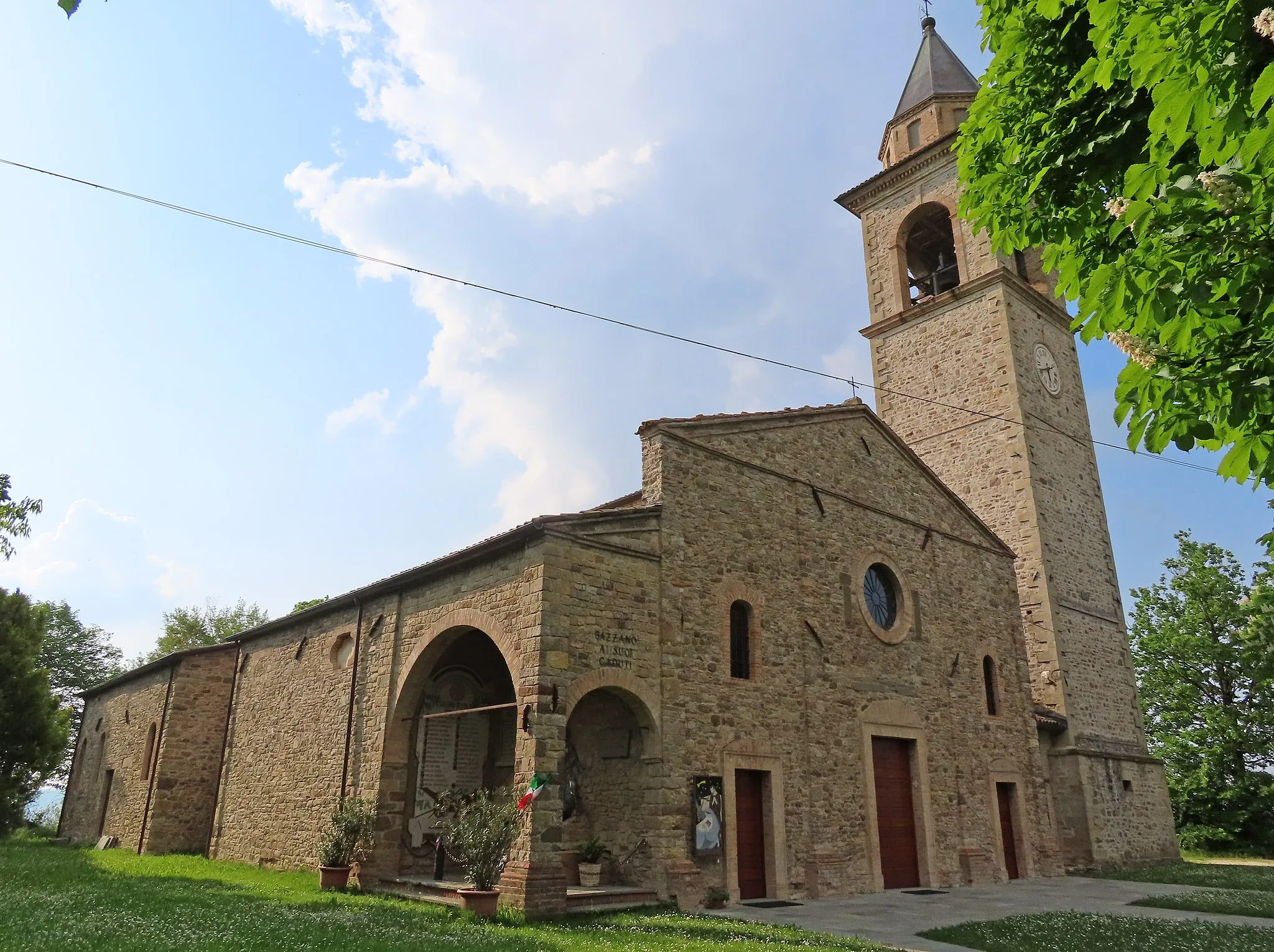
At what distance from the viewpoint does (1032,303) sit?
22.4m

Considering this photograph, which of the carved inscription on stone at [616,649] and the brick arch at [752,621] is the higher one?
the brick arch at [752,621]

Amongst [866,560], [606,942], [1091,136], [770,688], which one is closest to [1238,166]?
[1091,136]

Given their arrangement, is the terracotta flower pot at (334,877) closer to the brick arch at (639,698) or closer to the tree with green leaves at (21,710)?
the brick arch at (639,698)

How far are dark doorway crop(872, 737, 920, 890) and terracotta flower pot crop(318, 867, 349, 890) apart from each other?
8.27 m

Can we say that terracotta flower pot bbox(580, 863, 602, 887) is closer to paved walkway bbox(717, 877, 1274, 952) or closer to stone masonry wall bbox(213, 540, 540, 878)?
paved walkway bbox(717, 877, 1274, 952)

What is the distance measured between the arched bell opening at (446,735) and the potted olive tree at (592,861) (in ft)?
7.87

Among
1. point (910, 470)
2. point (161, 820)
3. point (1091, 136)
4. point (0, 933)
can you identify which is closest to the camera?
point (1091, 136)

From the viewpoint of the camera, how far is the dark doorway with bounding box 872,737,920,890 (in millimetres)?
14008

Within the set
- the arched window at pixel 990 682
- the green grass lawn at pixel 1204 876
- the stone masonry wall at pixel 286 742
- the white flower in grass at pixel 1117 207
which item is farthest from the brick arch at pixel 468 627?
the green grass lawn at pixel 1204 876

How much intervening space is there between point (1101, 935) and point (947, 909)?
2.61 meters

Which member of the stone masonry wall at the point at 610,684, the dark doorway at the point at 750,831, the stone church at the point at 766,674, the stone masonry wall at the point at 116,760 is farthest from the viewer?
the stone masonry wall at the point at 116,760

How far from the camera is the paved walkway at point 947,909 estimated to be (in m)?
9.72

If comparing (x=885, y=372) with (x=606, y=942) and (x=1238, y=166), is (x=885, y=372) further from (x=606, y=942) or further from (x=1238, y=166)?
(x=1238, y=166)

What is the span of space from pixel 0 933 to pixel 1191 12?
11.0m
